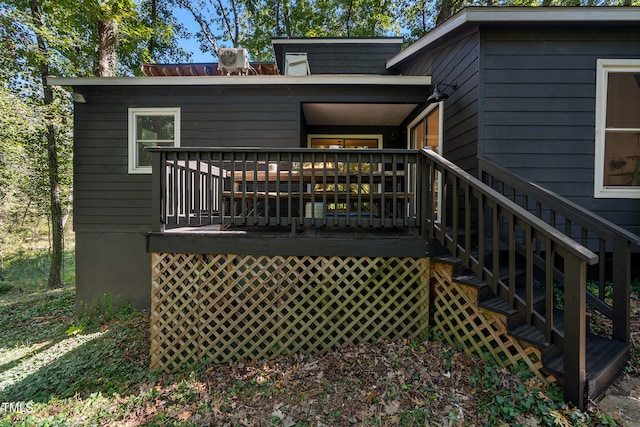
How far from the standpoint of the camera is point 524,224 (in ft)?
6.63

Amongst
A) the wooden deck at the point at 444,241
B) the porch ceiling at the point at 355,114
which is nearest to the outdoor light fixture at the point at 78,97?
the wooden deck at the point at 444,241

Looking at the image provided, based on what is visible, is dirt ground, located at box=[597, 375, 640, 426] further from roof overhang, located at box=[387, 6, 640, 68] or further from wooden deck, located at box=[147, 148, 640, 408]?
roof overhang, located at box=[387, 6, 640, 68]

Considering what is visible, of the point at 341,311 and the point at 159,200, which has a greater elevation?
the point at 159,200

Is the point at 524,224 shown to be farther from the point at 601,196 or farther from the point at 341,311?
the point at 601,196

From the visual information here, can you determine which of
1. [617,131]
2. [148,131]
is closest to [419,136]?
[617,131]

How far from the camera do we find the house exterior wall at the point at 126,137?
4.89 metres

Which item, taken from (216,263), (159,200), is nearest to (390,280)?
(216,263)

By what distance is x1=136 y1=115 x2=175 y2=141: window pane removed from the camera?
5012mm

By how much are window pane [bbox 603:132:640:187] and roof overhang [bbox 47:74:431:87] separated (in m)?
2.48

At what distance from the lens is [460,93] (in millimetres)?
3834

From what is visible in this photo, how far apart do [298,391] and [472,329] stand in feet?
5.18

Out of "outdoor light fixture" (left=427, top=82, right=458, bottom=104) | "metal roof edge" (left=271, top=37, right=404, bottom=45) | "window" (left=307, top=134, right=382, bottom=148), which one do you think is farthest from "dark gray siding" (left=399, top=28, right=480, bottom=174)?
"metal roof edge" (left=271, top=37, right=404, bottom=45)

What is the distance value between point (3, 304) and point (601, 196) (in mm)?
12577

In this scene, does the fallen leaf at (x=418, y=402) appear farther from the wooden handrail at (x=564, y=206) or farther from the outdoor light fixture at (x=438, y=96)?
the outdoor light fixture at (x=438, y=96)
